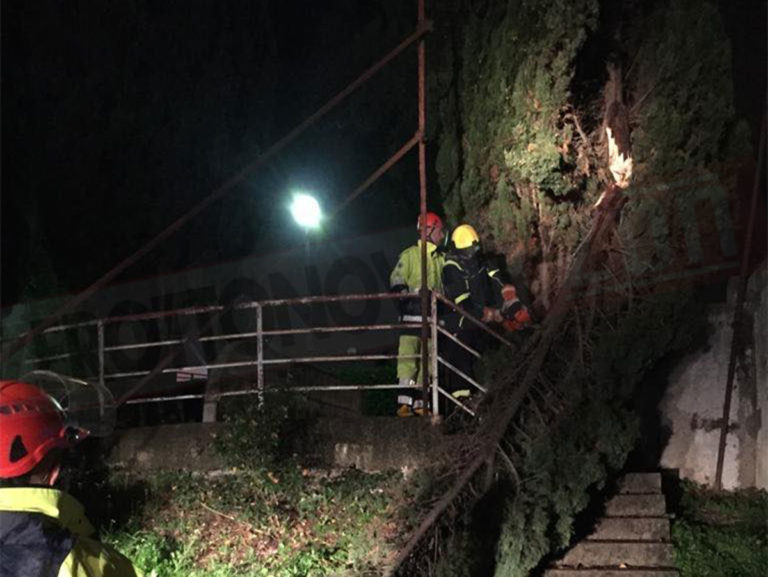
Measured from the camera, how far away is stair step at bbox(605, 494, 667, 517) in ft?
21.6

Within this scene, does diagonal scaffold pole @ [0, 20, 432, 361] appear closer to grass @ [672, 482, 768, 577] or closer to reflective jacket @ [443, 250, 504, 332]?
reflective jacket @ [443, 250, 504, 332]

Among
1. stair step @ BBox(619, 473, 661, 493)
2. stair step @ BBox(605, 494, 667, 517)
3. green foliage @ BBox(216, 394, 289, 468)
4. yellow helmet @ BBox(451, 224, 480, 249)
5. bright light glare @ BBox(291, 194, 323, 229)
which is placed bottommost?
stair step @ BBox(605, 494, 667, 517)

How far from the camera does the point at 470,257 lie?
7598 mm

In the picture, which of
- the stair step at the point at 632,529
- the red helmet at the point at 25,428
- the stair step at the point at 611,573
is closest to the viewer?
the red helmet at the point at 25,428

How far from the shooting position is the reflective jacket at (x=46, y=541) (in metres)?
2.32

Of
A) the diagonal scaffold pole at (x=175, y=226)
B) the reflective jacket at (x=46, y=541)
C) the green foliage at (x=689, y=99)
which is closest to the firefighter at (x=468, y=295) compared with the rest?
the green foliage at (x=689, y=99)

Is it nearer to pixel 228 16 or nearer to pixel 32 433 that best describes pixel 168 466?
pixel 32 433

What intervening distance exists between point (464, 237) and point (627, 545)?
305cm

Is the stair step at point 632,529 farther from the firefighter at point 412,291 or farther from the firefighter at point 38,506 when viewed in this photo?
the firefighter at point 38,506

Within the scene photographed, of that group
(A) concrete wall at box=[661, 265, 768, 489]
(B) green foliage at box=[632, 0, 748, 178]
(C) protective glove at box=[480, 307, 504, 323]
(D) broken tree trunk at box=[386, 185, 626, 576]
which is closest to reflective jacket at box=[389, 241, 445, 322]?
(C) protective glove at box=[480, 307, 504, 323]

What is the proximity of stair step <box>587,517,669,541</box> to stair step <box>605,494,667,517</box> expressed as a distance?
95mm

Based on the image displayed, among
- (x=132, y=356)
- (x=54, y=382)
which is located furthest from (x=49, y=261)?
(x=54, y=382)

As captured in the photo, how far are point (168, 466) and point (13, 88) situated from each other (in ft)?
19.5

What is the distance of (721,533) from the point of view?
6574 millimetres
